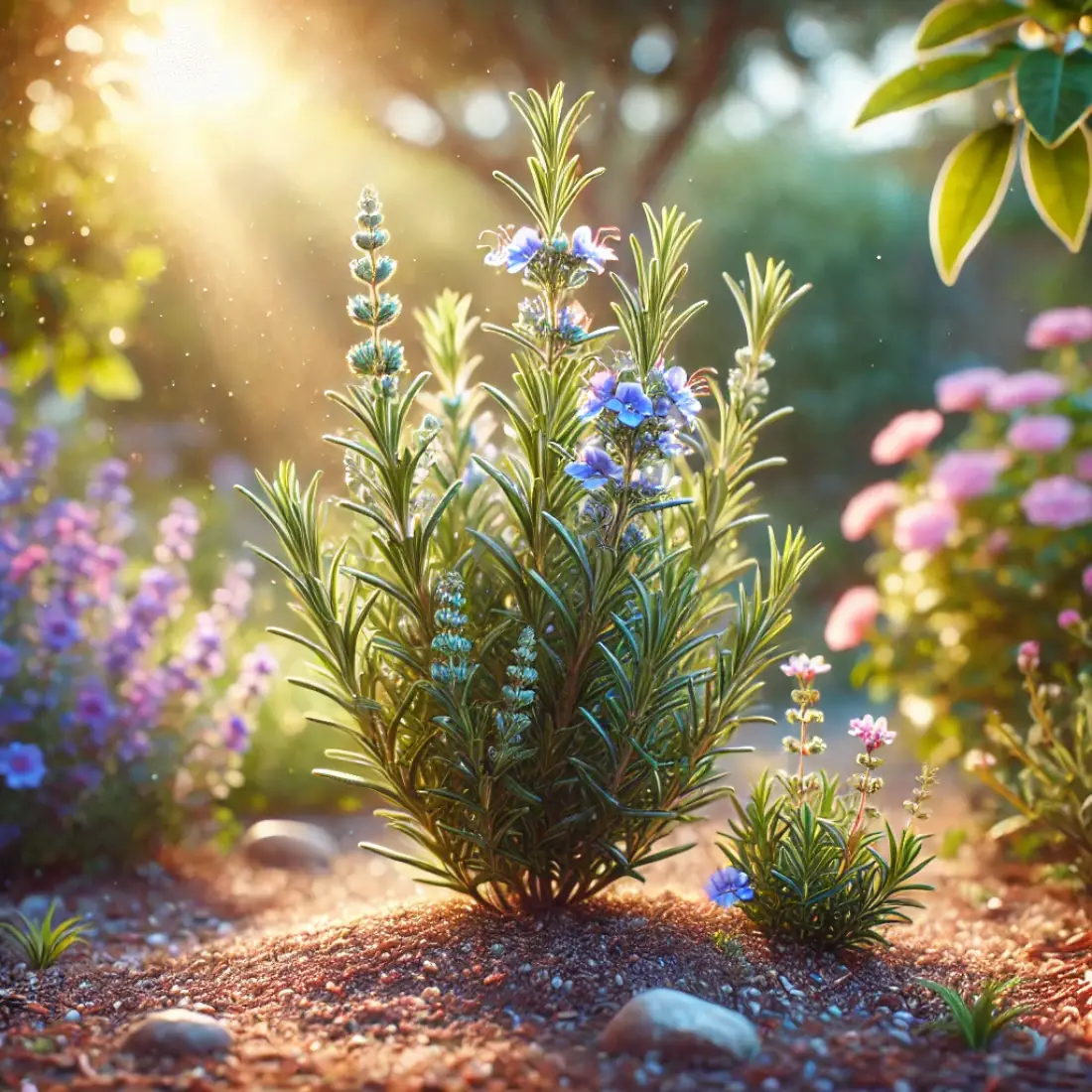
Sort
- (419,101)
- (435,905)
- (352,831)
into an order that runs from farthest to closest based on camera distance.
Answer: (419,101), (352,831), (435,905)

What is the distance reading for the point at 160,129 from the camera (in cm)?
417

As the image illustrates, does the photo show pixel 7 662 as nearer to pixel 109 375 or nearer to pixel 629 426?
pixel 109 375

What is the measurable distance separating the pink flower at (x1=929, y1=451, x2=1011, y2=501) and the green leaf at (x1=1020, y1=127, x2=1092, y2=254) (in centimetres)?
193

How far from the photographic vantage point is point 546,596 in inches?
78.2

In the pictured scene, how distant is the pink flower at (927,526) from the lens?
367 cm

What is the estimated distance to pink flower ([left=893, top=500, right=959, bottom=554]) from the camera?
367cm

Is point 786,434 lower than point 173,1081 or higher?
higher

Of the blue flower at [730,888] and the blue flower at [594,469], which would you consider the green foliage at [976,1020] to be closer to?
the blue flower at [730,888]

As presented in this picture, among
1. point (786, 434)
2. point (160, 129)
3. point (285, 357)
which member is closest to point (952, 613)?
point (285, 357)

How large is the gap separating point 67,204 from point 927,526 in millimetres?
2956

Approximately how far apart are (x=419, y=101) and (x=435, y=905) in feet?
18.2

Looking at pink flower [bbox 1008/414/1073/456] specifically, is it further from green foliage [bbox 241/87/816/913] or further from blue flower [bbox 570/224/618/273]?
blue flower [bbox 570/224/618/273]

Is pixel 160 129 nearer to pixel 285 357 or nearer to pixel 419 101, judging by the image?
pixel 285 357

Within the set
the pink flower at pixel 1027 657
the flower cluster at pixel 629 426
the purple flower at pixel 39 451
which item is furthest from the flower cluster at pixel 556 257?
the purple flower at pixel 39 451
